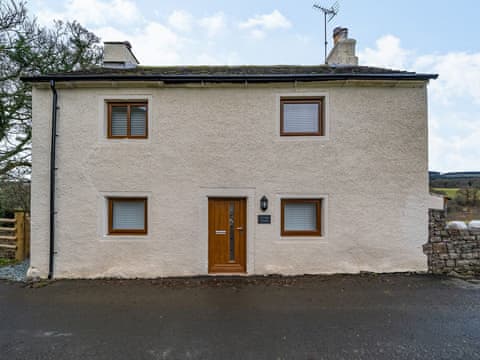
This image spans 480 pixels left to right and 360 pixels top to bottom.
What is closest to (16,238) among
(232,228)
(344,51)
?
(232,228)

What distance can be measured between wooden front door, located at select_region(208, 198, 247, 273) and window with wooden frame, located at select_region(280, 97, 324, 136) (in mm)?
2490

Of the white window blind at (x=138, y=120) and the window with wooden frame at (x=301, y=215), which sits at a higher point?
the white window blind at (x=138, y=120)

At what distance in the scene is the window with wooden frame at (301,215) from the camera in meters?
6.09

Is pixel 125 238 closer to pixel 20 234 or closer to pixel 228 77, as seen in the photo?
pixel 20 234

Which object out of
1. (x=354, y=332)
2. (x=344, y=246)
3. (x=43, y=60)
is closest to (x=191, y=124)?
(x=344, y=246)

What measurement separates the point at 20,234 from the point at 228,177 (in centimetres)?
696

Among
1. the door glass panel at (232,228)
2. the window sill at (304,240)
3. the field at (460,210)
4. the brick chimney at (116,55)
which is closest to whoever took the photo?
the window sill at (304,240)

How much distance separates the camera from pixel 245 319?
4.07 meters

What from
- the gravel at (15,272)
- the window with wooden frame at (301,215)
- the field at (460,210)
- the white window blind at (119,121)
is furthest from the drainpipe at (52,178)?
the field at (460,210)

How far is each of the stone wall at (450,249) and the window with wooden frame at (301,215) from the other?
2.99 metres

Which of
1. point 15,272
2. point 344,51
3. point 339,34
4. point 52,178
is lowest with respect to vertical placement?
point 15,272

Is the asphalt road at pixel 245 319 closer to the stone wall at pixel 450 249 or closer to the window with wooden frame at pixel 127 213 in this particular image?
the stone wall at pixel 450 249

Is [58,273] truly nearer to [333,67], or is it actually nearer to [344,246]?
[344,246]

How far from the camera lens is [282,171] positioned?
598 cm
